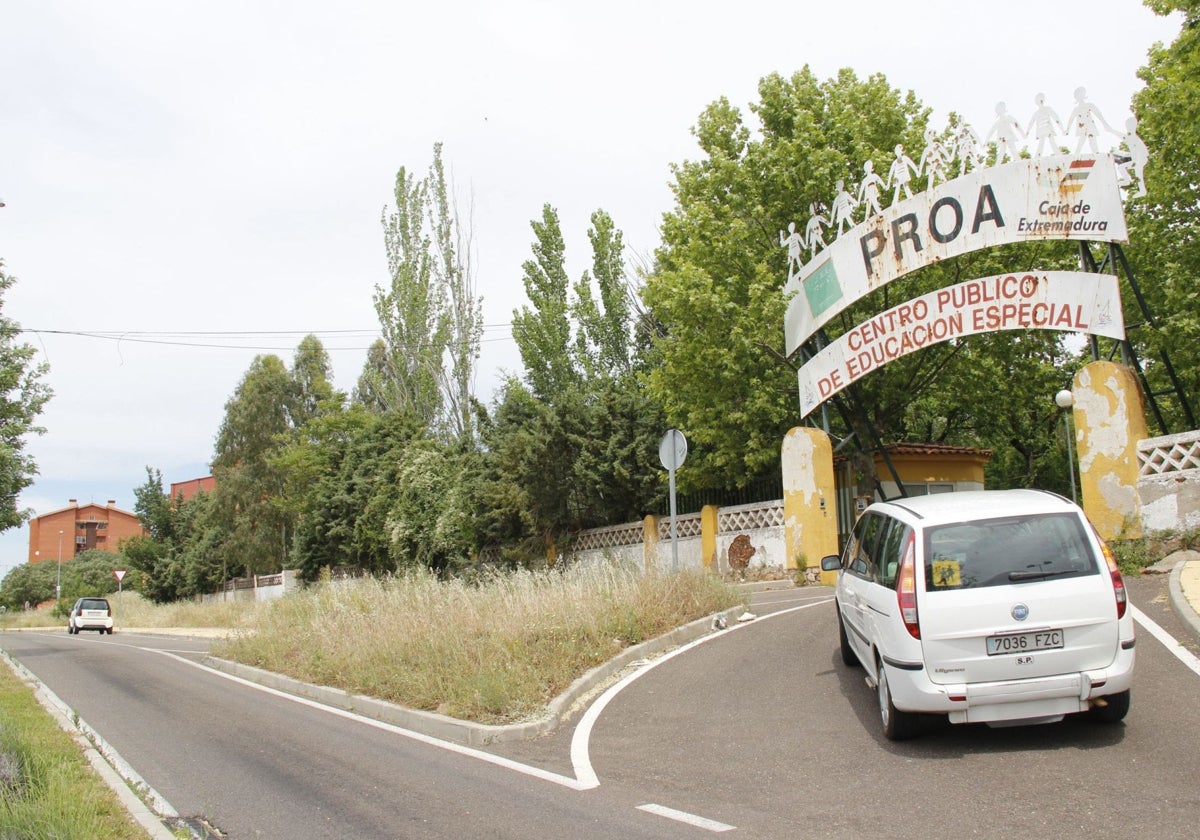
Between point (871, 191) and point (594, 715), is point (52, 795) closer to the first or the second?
point (594, 715)

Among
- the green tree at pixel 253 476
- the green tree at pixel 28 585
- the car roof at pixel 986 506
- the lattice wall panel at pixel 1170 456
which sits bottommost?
the green tree at pixel 28 585

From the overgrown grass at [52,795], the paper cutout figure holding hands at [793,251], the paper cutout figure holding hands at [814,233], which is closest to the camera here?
the overgrown grass at [52,795]

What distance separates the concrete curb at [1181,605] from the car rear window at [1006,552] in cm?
358

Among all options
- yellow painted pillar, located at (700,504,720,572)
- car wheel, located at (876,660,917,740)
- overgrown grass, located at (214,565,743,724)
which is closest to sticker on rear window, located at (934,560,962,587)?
car wheel, located at (876,660,917,740)

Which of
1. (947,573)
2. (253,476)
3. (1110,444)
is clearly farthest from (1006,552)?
(253,476)

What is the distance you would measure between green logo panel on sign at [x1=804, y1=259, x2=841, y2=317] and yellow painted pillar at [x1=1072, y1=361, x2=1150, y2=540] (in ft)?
18.0

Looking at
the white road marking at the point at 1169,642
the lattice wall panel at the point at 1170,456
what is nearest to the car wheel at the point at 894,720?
the white road marking at the point at 1169,642

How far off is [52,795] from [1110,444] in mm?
15042

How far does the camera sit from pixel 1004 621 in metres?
6.66

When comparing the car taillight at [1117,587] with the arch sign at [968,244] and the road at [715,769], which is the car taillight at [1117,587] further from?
the arch sign at [968,244]

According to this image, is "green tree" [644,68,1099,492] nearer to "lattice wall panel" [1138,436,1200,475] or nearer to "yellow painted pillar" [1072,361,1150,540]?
"yellow painted pillar" [1072,361,1150,540]

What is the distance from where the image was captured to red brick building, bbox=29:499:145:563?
128m

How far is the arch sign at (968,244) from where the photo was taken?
16.3 meters

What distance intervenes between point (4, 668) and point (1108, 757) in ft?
59.1
